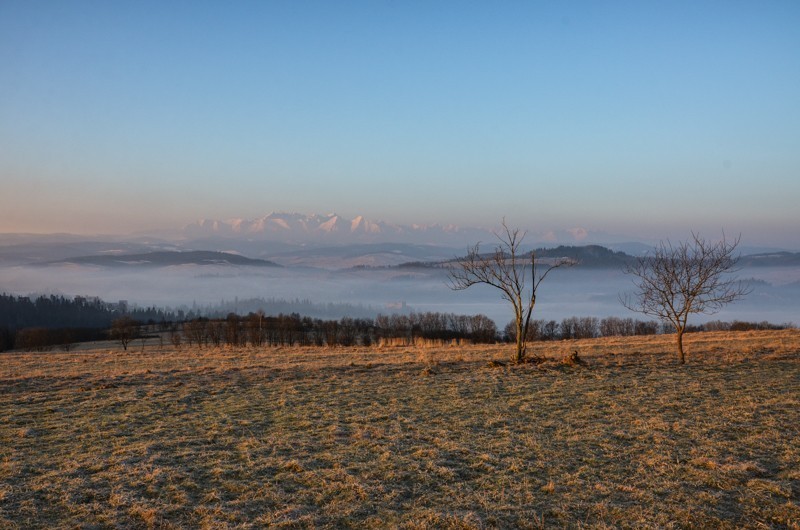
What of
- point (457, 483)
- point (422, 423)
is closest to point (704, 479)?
point (457, 483)

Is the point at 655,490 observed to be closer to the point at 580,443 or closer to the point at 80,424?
the point at 580,443

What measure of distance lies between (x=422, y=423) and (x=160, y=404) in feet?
25.2

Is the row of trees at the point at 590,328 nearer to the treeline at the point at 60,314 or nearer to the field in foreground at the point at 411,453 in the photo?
the field in foreground at the point at 411,453

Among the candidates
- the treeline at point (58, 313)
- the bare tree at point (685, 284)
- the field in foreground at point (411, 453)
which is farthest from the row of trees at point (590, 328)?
the treeline at point (58, 313)

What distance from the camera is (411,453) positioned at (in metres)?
9.10

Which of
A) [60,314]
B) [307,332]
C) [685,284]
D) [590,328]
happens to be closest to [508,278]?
[685,284]

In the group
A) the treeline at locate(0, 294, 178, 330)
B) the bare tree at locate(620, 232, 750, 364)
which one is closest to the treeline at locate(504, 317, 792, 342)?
the bare tree at locate(620, 232, 750, 364)

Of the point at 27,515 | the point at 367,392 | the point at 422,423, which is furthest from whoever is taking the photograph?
the point at 367,392

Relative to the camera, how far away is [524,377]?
17422mm

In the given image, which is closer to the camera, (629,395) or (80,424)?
(80,424)

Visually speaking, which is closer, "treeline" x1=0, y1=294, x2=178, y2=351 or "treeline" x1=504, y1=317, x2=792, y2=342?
"treeline" x1=504, y1=317, x2=792, y2=342

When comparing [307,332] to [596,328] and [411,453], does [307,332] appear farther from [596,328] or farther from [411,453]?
[411,453]

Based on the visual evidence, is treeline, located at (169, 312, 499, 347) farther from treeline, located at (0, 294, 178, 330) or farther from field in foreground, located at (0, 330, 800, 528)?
treeline, located at (0, 294, 178, 330)

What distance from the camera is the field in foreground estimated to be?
6.59m
